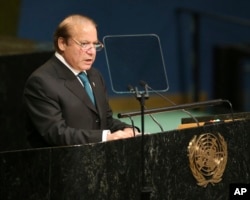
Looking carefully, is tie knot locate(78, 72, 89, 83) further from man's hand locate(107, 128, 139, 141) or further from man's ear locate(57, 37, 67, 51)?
man's hand locate(107, 128, 139, 141)

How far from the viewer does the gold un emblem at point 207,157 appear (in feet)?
12.6

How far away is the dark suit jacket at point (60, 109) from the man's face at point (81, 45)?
0.25 ft

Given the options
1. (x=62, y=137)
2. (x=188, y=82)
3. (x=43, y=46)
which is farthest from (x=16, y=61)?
(x=188, y=82)

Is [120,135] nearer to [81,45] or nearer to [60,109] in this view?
[60,109]

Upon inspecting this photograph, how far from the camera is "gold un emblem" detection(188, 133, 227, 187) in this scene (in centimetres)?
384

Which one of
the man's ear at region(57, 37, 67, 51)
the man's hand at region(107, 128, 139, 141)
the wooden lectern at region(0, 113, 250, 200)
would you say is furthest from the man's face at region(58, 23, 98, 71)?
the wooden lectern at region(0, 113, 250, 200)

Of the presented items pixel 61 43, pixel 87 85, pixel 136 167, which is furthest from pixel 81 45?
pixel 136 167

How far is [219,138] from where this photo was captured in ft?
12.8

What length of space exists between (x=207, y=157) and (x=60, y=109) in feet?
2.44

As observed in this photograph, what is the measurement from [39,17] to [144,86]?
3.86 meters

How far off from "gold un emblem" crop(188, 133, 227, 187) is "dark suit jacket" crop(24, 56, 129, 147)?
0.45 m

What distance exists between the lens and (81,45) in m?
4.11

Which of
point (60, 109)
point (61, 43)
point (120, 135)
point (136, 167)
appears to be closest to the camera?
point (136, 167)

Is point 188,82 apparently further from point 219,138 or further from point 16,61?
point 219,138
